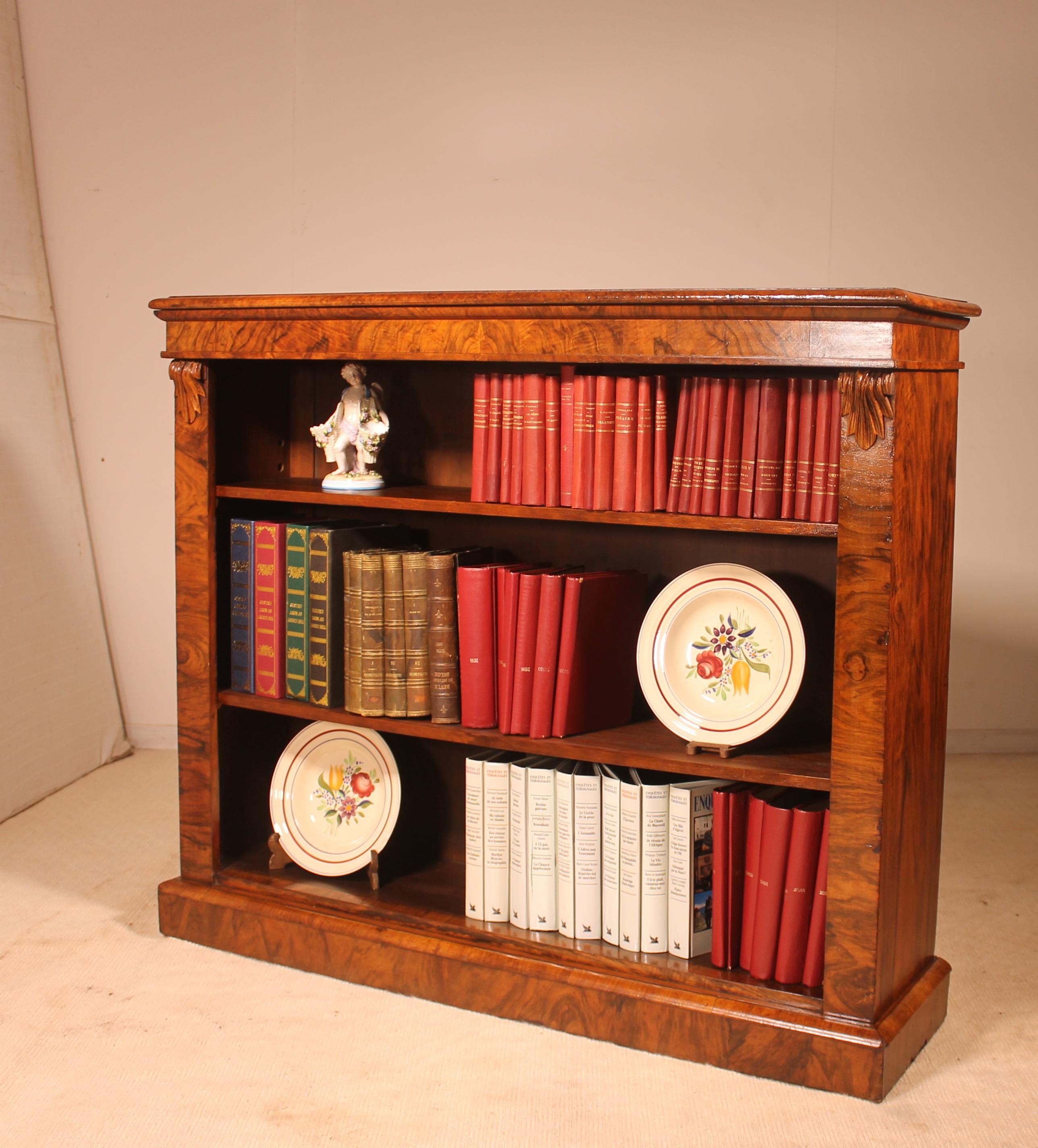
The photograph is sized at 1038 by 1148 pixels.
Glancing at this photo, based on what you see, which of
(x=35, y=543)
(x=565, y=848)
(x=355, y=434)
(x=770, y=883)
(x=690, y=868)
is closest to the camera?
(x=770, y=883)

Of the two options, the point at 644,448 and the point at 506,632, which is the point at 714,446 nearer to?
the point at 644,448

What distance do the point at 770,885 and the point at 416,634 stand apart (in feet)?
2.59

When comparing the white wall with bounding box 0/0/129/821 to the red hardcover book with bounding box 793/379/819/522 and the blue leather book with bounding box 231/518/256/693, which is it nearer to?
the blue leather book with bounding box 231/518/256/693

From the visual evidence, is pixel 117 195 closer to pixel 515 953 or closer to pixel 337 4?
pixel 337 4

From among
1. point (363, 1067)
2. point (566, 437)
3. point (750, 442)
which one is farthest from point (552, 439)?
point (363, 1067)

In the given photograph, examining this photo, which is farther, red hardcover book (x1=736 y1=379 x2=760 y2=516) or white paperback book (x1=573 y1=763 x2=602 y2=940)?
white paperback book (x1=573 y1=763 x2=602 y2=940)

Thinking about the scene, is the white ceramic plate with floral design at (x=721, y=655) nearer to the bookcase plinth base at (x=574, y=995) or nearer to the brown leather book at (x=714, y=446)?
the brown leather book at (x=714, y=446)

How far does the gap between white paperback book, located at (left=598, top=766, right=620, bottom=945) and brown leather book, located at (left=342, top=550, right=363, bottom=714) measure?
0.51m

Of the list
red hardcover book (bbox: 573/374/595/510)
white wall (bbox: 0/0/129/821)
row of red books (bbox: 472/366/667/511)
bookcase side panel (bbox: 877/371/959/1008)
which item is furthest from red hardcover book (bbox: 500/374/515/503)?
white wall (bbox: 0/0/129/821)

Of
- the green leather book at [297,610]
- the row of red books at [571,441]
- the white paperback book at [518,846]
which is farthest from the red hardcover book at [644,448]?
the green leather book at [297,610]

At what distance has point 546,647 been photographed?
6.97 feet

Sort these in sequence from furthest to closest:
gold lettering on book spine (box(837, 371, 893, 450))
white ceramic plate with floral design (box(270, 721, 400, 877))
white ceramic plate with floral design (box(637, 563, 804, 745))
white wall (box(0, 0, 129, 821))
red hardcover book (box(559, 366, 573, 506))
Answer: white wall (box(0, 0, 129, 821)), white ceramic plate with floral design (box(270, 721, 400, 877)), red hardcover book (box(559, 366, 573, 506)), white ceramic plate with floral design (box(637, 563, 804, 745)), gold lettering on book spine (box(837, 371, 893, 450))

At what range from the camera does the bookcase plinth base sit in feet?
6.27

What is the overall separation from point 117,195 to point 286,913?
241cm
